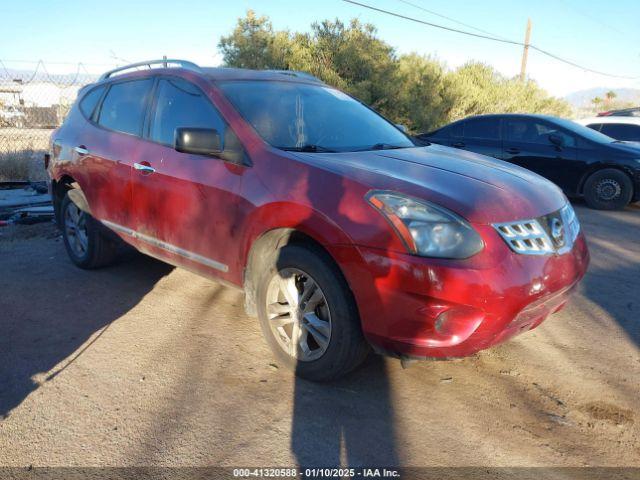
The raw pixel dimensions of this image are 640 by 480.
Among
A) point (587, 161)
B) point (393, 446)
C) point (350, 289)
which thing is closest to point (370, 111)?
point (350, 289)

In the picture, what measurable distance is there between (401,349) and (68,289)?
10.9 ft

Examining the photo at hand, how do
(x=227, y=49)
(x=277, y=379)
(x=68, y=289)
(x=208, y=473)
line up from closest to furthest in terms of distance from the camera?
(x=208, y=473) → (x=277, y=379) → (x=68, y=289) → (x=227, y=49)

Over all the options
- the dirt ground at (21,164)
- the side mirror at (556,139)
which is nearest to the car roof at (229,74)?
the side mirror at (556,139)

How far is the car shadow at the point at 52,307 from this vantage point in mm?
3232

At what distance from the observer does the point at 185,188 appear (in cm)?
356

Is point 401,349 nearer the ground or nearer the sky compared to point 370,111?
nearer the ground

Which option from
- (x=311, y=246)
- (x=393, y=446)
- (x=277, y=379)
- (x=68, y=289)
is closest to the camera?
(x=393, y=446)

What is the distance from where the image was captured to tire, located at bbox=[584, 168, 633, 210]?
8148 mm

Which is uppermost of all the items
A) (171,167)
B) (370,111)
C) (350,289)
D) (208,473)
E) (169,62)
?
(169,62)

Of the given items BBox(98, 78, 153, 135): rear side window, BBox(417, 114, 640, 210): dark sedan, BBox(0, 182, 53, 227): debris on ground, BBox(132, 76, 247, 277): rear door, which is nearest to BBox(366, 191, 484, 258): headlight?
BBox(132, 76, 247, 277): rear door

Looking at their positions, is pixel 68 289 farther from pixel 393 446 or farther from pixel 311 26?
pixel 311 26

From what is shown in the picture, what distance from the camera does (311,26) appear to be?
14570mm

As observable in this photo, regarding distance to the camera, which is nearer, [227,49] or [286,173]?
[286,173]

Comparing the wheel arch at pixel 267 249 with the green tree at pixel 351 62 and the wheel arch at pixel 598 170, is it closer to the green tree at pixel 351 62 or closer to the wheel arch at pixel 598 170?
the wheel arch at pixel 598 170
